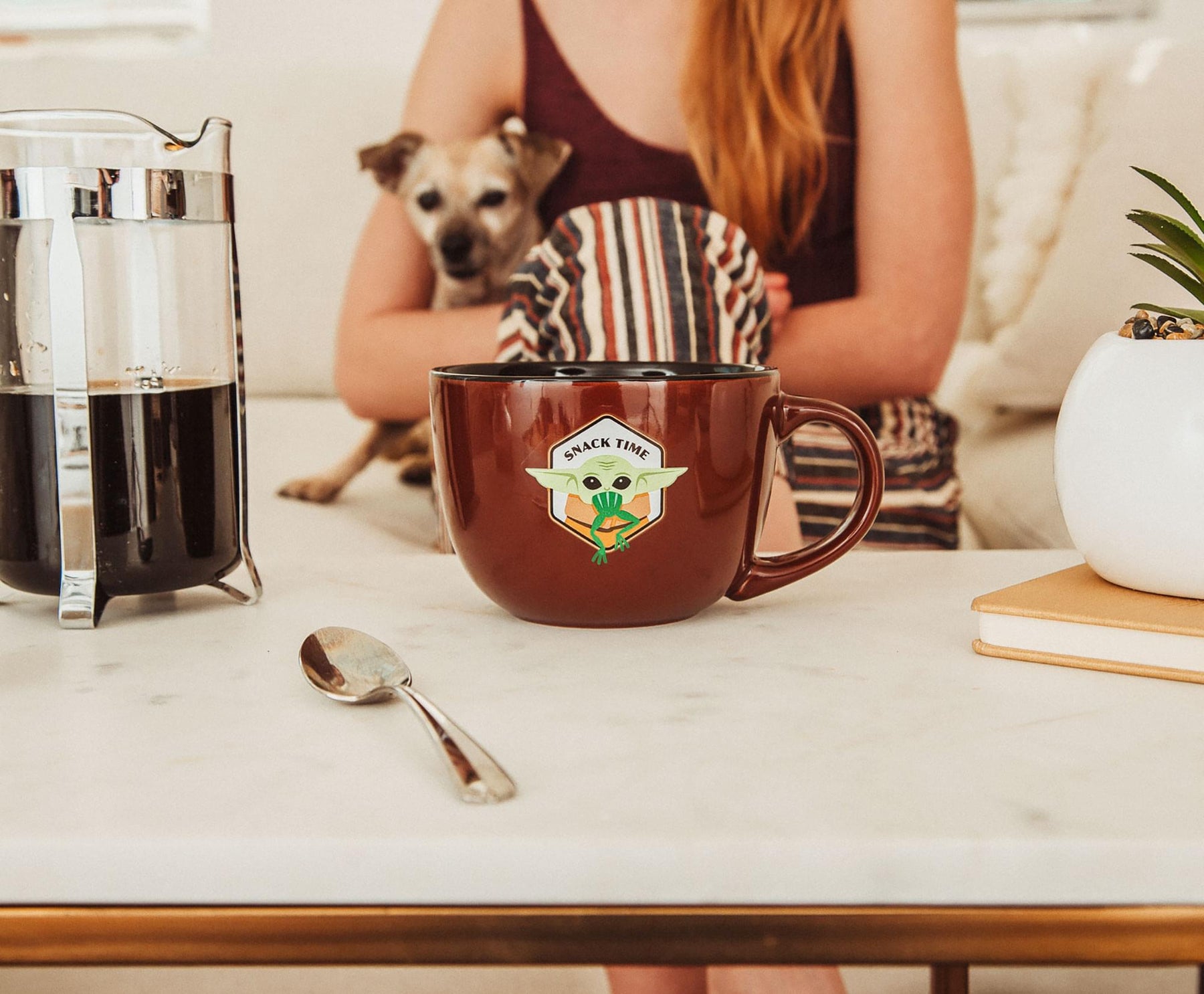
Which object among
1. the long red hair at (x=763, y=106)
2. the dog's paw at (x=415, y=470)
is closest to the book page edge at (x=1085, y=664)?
the long red hair at (x=763, y=106)

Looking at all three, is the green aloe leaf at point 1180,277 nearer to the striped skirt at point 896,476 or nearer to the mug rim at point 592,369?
the mug rim at point 592,369

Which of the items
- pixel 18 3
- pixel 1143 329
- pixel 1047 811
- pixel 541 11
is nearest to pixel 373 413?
pixel 541 11

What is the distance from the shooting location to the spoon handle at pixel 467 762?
0.96 feet

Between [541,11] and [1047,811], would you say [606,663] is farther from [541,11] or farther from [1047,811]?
[541,11]

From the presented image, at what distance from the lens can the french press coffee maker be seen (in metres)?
0.45

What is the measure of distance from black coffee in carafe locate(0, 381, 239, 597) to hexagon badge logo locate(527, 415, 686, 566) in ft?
0.51

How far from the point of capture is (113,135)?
1.65ft

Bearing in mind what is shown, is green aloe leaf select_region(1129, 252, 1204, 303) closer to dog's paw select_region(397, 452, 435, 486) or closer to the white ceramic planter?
the white ceramic planter

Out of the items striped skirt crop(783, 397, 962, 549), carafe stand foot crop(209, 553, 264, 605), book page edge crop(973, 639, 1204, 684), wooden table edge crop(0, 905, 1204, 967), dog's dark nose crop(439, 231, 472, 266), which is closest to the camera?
wooden table edge crop(0, 905, 1204, 967)

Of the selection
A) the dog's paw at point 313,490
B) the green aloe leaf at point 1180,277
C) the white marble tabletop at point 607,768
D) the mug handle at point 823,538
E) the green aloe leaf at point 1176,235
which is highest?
the green aloe leaf at point 1176,235

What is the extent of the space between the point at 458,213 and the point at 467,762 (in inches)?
49.1

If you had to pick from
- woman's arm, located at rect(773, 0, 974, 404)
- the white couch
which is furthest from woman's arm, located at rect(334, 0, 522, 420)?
the white couch

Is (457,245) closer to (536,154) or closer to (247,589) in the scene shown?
(536,154)

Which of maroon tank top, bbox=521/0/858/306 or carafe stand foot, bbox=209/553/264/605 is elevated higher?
maroon tank top, bbox=521/0/858/306
